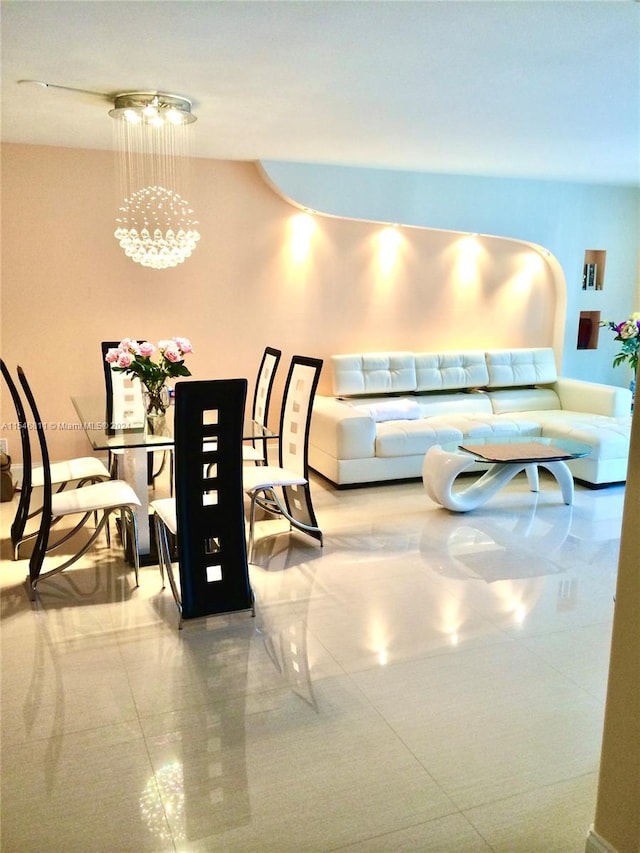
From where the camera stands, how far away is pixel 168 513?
337 centimetres

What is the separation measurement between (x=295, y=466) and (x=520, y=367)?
317cm

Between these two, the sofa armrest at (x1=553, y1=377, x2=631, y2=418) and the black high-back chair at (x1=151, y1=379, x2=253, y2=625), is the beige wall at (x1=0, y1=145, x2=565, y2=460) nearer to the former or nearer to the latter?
the sofa armrest at (x1=553, y1=377, x2=631, y2=418)

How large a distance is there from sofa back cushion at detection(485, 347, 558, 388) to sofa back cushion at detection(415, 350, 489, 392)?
92 millimetres

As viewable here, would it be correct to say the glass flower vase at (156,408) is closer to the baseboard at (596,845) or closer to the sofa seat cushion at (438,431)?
the sofa seat cushion at (438,431)

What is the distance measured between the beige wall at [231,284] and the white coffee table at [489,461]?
185 centimetres

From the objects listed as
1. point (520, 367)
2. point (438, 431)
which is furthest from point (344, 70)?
point (520, 367)

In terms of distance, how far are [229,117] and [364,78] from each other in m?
1.14

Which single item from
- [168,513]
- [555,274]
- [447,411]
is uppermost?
[555,274]

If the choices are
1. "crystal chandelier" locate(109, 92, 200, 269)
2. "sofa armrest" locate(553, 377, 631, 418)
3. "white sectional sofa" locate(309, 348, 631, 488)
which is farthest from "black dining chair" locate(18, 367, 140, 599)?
"sofa armrest" locate(553, 377, 631, 418)

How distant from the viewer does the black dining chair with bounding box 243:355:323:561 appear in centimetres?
401

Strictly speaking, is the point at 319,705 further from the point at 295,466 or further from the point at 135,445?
the point at 295,466

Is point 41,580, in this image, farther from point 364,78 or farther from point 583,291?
point 583,291

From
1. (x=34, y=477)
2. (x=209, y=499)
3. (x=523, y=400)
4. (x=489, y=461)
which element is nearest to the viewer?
(x=209, y=499)

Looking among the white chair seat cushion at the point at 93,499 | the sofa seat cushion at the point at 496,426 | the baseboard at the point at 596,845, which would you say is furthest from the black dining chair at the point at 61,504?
the sofa seat cushion at the point at 496,426
